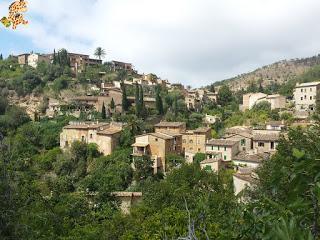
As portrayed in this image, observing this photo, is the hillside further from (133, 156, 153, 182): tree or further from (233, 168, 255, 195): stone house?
(233, 168, 255, 195): stone house

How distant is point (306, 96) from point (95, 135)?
99.8ft

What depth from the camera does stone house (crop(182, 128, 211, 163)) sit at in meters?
43.7

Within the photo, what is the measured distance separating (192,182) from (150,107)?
33261 millimetres

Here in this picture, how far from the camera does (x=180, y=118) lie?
180ft

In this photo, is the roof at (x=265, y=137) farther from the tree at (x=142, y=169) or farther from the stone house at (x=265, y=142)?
the tree at (x=142, y=169)

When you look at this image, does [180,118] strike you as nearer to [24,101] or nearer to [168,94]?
[168,94]

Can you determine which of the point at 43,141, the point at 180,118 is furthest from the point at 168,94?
the point at 43,141

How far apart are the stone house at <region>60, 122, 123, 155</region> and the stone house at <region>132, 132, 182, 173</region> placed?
3.55 metres

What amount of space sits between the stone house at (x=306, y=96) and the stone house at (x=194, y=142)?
16773 millimetres

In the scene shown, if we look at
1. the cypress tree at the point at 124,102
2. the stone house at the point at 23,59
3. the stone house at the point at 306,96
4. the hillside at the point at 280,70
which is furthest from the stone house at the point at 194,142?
the hillside at the point at 280,70

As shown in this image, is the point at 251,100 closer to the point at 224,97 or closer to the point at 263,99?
the point at 263,99

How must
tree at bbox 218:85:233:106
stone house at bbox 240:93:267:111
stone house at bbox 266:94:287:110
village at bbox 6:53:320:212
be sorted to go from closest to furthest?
1. village at bbox 6:53:320:212
2. stone house at bbox 266:94:287:110
3. stone house at bbox 240:93:267:111
4. tree at bbox 218:85:233:106

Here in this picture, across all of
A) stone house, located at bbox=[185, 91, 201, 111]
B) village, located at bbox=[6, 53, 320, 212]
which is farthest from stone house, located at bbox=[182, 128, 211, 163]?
stone house, located at bbox=[185, 91, 201, 111]

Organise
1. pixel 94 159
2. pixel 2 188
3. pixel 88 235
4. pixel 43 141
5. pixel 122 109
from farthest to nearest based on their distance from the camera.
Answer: pixel 122 109
pixel 43 141
pixel 94 159
pixel 88 235
pixel 2 188
